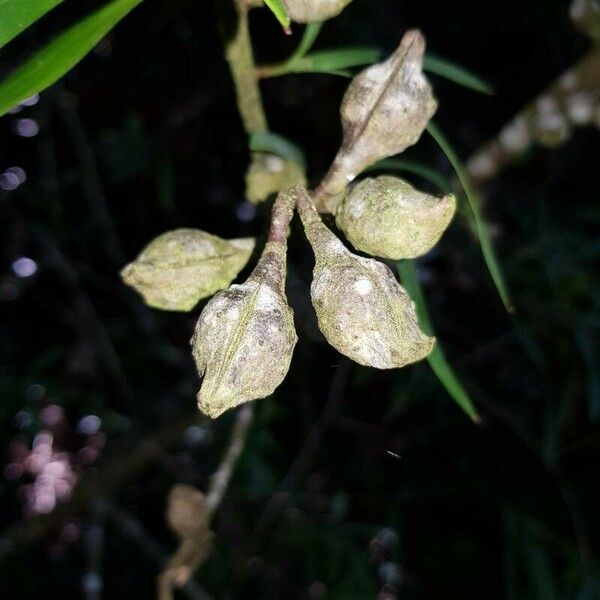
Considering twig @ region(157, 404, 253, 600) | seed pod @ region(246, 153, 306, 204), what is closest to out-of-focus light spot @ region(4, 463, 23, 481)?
twig @ region(157, 404, 253, 600)

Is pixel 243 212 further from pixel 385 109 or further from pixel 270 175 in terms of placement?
pixel 385 109

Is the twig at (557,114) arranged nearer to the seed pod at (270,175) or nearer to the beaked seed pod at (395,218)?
the seed pod at (270,175)

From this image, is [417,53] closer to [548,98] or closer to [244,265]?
[244,265]

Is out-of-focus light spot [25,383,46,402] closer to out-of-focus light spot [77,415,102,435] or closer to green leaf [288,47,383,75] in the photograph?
out-of-focus light spot [77,415,102,435]

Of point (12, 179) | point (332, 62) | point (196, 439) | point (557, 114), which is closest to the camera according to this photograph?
point (332, 62)

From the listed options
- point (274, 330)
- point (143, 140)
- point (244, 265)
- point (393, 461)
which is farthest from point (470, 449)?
point (274, 330)

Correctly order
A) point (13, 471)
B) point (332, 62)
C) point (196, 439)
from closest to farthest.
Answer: point (332, 62), point (13, 471), point (196, 439)

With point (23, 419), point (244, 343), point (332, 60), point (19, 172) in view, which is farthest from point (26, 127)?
point (244, 343)
